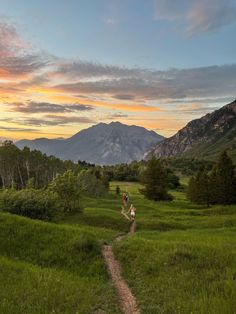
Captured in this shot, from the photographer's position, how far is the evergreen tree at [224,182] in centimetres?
8269

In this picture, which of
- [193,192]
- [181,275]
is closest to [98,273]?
[181,275]

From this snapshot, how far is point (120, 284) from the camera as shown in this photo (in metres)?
23.0

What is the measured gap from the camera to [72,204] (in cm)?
6284

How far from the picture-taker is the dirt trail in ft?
62.4

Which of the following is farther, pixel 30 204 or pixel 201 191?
pixel 201 191

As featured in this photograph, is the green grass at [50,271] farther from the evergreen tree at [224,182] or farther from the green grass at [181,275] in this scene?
the evergreen tree at [224,182]

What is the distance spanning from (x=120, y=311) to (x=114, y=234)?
2414 centimetres

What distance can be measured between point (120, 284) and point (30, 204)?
2780cm

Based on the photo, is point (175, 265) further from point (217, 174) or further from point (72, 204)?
point (217, 174)

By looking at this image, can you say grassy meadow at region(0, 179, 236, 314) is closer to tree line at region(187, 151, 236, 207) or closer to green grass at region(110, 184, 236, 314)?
green grass at region(110, 184, 236, 314)

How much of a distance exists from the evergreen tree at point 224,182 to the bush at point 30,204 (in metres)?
44.7

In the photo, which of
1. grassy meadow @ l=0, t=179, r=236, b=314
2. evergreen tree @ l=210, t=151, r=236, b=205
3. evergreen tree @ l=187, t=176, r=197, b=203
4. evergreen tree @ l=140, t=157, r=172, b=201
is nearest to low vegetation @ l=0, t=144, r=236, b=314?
grassy meadow @ l=0, t=179, r=236, b=314

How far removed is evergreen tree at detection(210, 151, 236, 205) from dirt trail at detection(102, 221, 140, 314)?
180 feet

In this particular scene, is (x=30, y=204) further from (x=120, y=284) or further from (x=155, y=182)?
(x=155, y=182)
